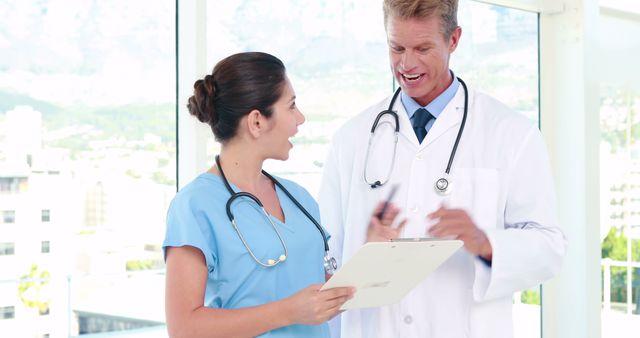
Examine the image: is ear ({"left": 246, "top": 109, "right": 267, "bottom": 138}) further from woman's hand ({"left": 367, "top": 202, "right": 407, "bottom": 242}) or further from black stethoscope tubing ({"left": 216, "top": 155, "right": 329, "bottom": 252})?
woman's hand ({"left": 367, "top": 202, "right": 407, "bottom": 242})

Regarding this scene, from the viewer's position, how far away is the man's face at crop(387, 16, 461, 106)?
6.26 feet

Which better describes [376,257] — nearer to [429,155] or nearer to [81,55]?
[429,155]

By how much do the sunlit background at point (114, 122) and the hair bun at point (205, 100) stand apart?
87 centimetres

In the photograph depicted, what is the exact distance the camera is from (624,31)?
3996 millimetres

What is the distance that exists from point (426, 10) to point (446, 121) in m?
0.25

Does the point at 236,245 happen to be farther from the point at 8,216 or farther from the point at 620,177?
the point at 620,177

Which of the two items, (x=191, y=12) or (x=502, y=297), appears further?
(x=191, y=12)

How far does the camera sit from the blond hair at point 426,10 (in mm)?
1909

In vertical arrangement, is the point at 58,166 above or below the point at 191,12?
below

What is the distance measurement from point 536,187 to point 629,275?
252 cm

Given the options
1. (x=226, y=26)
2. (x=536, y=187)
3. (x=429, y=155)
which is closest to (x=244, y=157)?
(x=429, y=155)

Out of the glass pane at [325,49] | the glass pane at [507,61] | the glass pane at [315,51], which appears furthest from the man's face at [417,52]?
the glass pane at [507,61]

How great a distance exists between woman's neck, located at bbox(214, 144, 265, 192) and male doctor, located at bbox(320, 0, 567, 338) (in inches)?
14.2

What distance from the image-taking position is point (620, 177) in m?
4.03
